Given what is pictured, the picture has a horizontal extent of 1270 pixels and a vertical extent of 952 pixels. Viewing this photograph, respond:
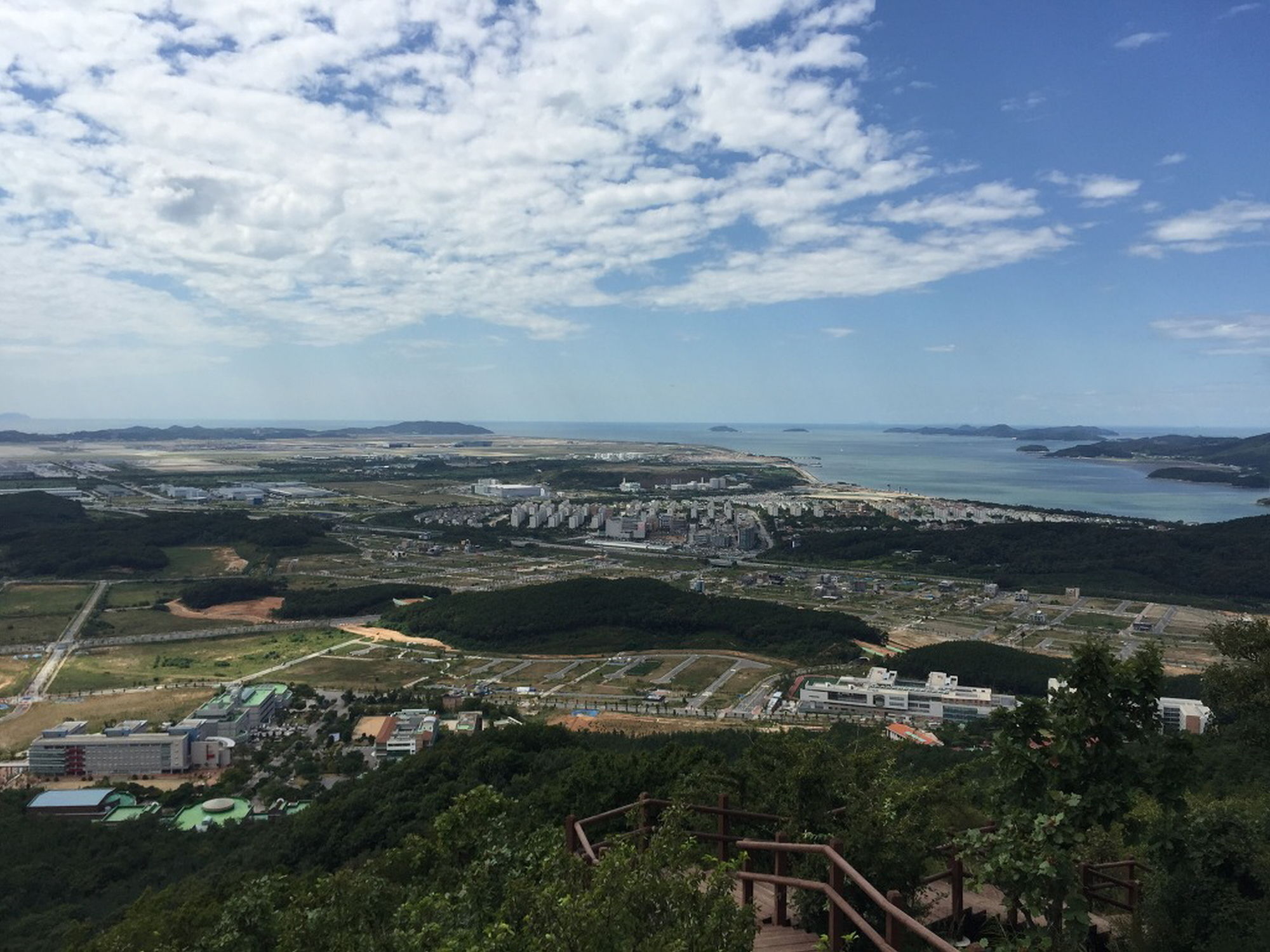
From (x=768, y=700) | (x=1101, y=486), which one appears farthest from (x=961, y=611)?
(x=1101, y=486)

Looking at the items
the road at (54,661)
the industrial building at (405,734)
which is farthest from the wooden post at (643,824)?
the road at (54,661)

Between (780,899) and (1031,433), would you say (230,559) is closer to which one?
(780,899)

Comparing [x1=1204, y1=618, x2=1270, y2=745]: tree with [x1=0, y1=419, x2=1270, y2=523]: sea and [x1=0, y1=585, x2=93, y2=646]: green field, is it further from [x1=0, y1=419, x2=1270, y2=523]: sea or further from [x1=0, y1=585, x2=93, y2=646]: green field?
[x1=0, y1=419, x2=1270, y2=523]: sea

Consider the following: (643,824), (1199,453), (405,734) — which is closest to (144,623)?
(405,734)

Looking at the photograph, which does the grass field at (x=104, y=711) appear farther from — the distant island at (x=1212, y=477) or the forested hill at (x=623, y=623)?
the distant island at (x=1212, y=477)

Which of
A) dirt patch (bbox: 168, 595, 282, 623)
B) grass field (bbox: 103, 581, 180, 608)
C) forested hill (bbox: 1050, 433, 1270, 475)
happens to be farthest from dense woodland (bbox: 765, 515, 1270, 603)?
forested hill (bbox: 1050, 433, 1270, 475)
